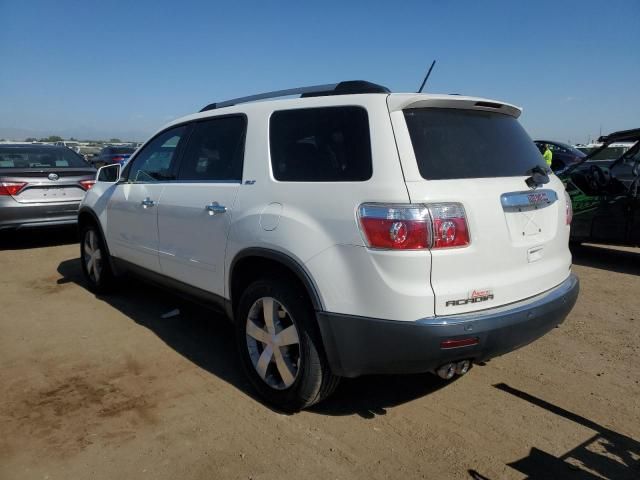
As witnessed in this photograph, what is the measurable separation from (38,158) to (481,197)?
25.1 ft

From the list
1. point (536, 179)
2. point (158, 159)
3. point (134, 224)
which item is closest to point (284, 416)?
point (536, 179)

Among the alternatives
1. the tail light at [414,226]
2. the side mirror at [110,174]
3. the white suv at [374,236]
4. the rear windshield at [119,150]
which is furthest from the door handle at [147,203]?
the rear windshield at [119,150]

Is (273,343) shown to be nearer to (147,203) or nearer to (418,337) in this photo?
(418,337)

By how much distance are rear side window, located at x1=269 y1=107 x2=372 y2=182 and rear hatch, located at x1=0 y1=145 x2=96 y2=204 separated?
556 centimetres

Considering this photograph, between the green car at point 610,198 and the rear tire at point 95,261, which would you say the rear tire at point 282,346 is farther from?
the green car at point 610,198

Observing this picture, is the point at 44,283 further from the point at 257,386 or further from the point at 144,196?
the point at 257,386

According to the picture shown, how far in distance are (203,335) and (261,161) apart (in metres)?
1.81

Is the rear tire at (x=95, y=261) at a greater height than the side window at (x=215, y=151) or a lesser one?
lesser

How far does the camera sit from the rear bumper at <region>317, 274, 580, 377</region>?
8.11ft

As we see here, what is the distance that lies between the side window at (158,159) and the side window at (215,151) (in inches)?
7.9

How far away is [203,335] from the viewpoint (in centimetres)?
434

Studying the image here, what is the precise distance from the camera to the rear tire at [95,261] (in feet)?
17.2

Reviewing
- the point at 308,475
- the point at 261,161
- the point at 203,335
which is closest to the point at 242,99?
the point at 261,161

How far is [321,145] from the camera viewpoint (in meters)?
2.93
